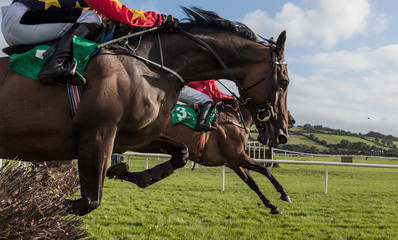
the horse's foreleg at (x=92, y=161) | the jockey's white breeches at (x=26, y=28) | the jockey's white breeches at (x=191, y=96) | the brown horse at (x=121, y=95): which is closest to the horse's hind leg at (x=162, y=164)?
the brown horse at (x=121, y=95)

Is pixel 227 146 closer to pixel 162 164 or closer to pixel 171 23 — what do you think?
pixel 162 164

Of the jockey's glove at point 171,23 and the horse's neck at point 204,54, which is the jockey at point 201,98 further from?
the jockey's glove at point 171,23

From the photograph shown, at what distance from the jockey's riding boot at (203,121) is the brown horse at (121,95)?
2010 millimetres

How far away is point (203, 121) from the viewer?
17.2ft

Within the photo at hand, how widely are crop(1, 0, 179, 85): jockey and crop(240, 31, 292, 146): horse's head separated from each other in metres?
1.06

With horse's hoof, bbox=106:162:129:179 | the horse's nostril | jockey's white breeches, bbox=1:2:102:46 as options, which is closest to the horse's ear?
the horse's nostril

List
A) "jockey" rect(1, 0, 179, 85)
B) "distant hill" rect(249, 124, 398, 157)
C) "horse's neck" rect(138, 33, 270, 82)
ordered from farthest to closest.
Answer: "distant hill" rect(249, 124, 398, 157)
"horse's neck" rect(138, 33, 270, 82)
"jockey" rect(1, 0, 179, 85)

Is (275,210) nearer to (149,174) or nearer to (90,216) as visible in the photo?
(90,216)

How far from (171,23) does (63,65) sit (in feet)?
3.13

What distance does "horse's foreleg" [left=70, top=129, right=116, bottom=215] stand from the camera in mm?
2352

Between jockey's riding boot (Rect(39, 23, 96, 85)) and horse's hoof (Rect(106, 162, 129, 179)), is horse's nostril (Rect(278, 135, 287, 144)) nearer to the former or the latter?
horse's hoof (Rect(106, 162, 129, 179))

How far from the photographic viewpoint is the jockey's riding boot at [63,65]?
2.34 metres

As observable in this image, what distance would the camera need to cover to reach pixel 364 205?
7887 mm

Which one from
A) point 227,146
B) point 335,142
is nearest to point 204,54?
point 227,146
